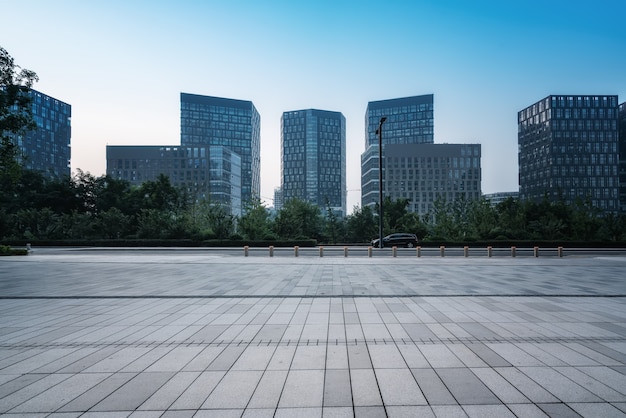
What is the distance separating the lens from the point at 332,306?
9055 millimetres

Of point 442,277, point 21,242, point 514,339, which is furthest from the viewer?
point 21,242

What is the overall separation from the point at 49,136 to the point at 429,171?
560 feet

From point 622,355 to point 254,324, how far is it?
6.54 meters

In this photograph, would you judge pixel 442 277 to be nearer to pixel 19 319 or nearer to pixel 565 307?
pixel 565 307

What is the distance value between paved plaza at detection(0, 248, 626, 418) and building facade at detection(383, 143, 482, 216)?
118m

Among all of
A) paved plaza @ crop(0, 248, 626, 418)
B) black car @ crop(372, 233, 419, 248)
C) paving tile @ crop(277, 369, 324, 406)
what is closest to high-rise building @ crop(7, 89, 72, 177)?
black car @ crop(372, 233, 419, 248)

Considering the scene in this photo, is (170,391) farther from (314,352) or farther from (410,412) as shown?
(410,412)

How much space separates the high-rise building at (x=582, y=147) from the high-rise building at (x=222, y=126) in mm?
136925

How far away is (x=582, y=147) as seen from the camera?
455ft

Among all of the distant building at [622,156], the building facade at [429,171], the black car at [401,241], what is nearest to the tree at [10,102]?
the black car at [401,241]

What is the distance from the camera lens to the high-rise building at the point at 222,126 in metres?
180

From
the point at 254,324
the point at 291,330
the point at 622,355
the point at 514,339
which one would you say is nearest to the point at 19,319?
the point at 254,324

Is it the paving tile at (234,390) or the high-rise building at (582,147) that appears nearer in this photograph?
the paving tile at (234,390)

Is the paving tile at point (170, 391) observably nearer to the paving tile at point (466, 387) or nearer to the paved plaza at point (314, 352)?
the paved plaza at point (314, 352)
